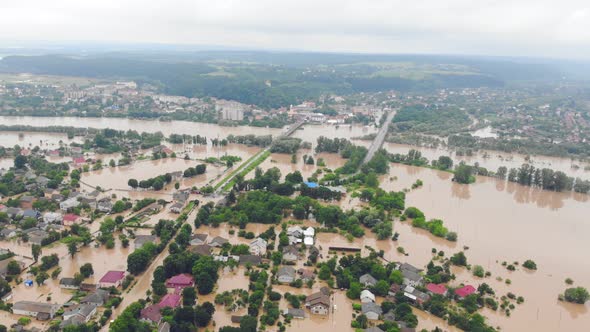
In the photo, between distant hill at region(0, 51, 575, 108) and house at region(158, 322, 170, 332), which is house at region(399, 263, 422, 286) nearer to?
house at region(158, 322, 170, 332)

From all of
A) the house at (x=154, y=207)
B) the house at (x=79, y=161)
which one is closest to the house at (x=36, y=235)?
the house at (x=154, y=207)

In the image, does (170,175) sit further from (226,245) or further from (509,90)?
(509,90)

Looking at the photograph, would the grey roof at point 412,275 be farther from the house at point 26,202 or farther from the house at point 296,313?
the house at point 26,202

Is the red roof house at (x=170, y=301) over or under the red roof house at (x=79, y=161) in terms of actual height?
under

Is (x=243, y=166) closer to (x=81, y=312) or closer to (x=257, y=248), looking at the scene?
(x=257, y=248)

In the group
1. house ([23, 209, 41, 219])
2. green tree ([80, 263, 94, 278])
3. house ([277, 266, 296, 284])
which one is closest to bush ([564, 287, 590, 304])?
house ([277, 266, 296, 284])

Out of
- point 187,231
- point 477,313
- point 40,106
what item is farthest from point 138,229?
point 40,106
